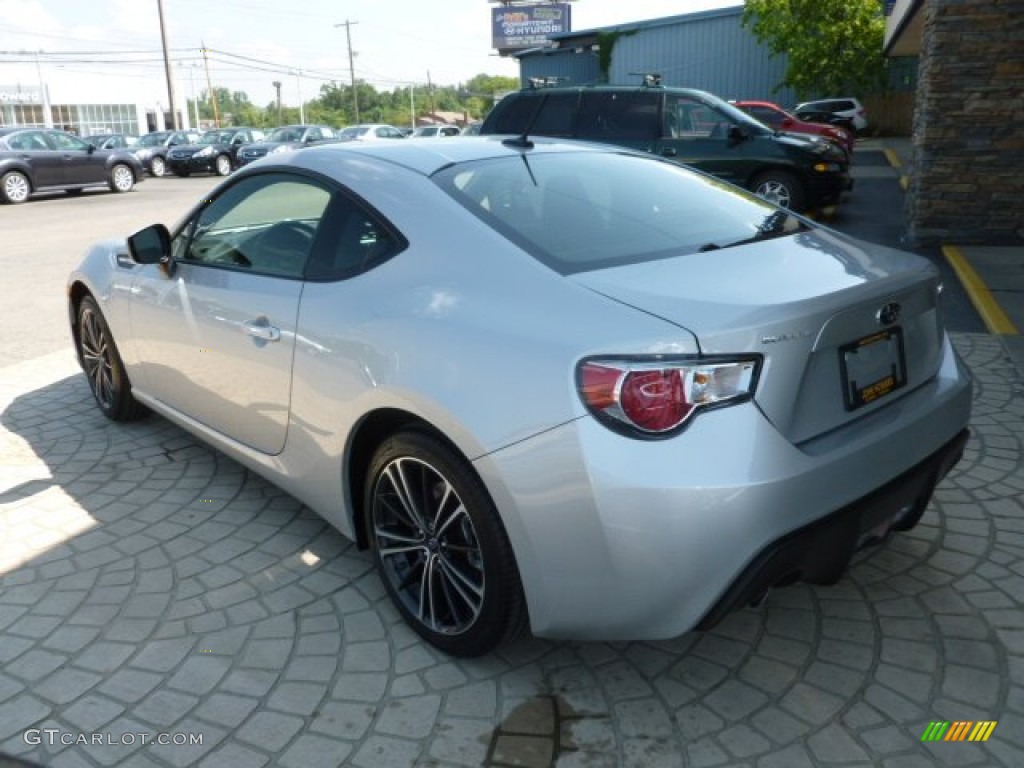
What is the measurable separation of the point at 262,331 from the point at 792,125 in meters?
17.8

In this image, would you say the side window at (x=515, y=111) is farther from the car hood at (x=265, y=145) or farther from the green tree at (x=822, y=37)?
the green tree at (x=822, y=37)

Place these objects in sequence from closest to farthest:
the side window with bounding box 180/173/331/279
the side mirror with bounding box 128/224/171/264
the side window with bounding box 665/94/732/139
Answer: the side window with bounding box 180/173/331/279
the side mirror with bounding box 128/224/171/264
the side window with bounding box 665/94/732/139

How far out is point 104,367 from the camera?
477 centimetres

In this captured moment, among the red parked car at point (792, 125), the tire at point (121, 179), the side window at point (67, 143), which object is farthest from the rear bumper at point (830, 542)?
the tire at point (121, 179)

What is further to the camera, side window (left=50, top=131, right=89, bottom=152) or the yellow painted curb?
side window (left=50, top=131, right=89, bottom=152)

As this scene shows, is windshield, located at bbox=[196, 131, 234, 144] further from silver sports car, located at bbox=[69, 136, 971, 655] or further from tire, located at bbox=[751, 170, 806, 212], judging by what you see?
silver sports car, located at bbox=[69, 136, 971, 655]

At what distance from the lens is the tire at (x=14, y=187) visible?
19609 millimetres

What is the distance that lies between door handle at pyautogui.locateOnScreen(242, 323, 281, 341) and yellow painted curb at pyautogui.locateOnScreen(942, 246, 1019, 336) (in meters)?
5.15

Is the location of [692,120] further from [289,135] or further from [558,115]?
[289,135]

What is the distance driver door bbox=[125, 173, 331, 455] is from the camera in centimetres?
311

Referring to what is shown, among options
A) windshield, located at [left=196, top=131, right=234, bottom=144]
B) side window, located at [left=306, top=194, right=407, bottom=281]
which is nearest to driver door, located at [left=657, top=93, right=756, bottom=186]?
side window, located at [left=306, top=194, right=407, bottom=281]

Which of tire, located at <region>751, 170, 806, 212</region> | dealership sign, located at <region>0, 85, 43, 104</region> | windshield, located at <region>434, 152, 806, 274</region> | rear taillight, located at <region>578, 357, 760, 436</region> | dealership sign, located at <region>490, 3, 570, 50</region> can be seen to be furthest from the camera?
dealership sign, located at <region>490, 3, 570, 50</region>

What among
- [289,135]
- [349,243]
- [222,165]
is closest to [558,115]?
[349,243]

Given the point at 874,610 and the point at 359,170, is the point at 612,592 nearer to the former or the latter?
the point at 874,610
